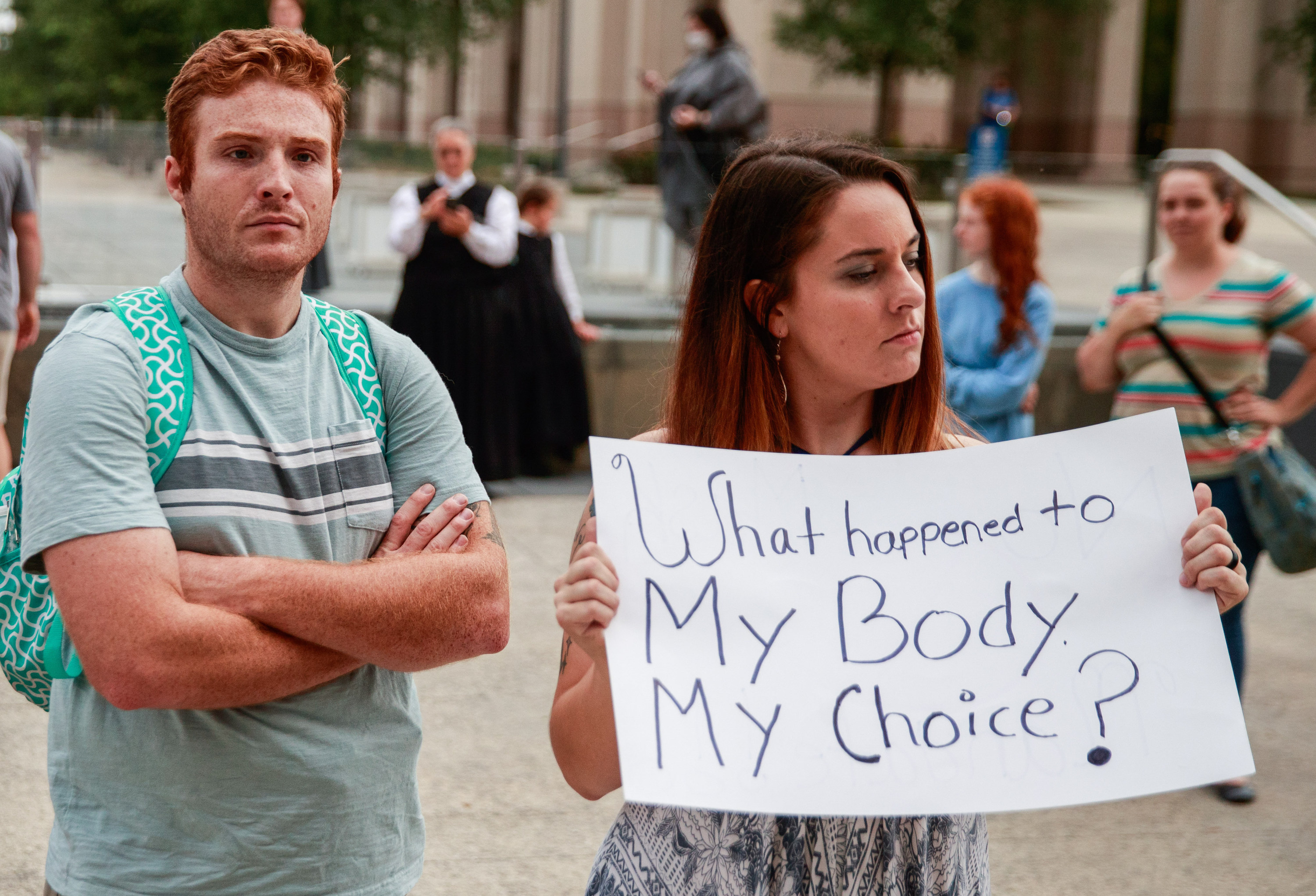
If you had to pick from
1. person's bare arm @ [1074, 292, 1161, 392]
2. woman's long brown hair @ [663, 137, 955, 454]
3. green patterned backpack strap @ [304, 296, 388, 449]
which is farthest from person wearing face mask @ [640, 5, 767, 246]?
green patterned backpack strap @ [304, 296, 388, 449]

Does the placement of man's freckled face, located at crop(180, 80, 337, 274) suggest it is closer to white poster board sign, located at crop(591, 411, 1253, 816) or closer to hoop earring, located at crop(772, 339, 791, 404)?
white poster board sign, located at crop(591, 411, 1253, 816)

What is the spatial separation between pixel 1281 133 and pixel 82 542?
34.4m

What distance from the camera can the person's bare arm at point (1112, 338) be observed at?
4.68 m

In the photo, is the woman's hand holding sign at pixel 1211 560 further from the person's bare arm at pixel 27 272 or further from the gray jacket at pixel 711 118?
the gray jacket at pixel 711 118

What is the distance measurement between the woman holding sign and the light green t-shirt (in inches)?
12.5

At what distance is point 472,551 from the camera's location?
2.07 meters

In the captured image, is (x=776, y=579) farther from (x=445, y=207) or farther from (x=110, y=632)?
(x=445, y=207)

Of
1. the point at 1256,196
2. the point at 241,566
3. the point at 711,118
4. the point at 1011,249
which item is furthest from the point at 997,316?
the point at 1256,196

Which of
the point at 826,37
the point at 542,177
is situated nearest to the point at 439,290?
the point at 542,177

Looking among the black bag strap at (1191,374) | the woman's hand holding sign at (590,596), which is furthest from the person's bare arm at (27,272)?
the woman's hand holding sign at (590,596)

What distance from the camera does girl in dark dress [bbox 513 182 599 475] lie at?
329 inches

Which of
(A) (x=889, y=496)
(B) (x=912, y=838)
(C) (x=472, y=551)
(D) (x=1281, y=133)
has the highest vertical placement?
(D) (x=1281, y=133)

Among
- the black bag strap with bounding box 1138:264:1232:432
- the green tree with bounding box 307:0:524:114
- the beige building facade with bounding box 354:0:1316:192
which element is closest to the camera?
the black bag strap with bounding box 1138:264:1232:432

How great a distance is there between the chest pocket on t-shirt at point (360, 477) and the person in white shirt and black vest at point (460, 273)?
559 cm
